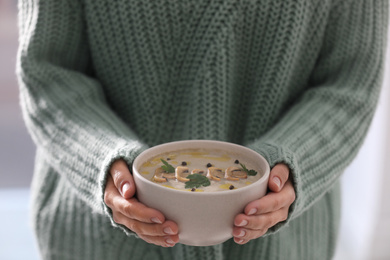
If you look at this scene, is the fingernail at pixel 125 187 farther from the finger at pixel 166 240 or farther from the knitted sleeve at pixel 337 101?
the knitted sleeve at pixel 337 101

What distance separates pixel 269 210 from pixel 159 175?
125mm

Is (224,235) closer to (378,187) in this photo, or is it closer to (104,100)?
(104,100)

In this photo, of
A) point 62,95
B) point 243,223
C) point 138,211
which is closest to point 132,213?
point 138,211

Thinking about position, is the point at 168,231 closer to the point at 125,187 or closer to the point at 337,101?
the point at 125,187

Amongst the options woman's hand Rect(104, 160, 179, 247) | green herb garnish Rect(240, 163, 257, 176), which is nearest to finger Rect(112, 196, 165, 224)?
woman's hand Rect(104, 160, 179, 247)

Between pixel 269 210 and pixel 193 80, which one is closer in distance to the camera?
pixel 269 210

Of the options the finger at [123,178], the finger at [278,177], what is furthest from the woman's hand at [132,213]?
the finger at [278,177]

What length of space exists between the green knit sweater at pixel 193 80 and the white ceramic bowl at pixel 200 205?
7.1 inches

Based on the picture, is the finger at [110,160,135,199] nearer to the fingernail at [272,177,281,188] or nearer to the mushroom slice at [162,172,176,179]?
the mushroom slice at [162,172,176,179]

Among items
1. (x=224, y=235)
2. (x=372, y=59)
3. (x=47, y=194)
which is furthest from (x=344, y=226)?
(x=224, y=235)

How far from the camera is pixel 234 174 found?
0.53m

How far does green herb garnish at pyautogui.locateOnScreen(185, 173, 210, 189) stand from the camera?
505 millimetres

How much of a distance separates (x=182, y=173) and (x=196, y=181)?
24 mm

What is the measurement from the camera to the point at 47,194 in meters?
0.84
